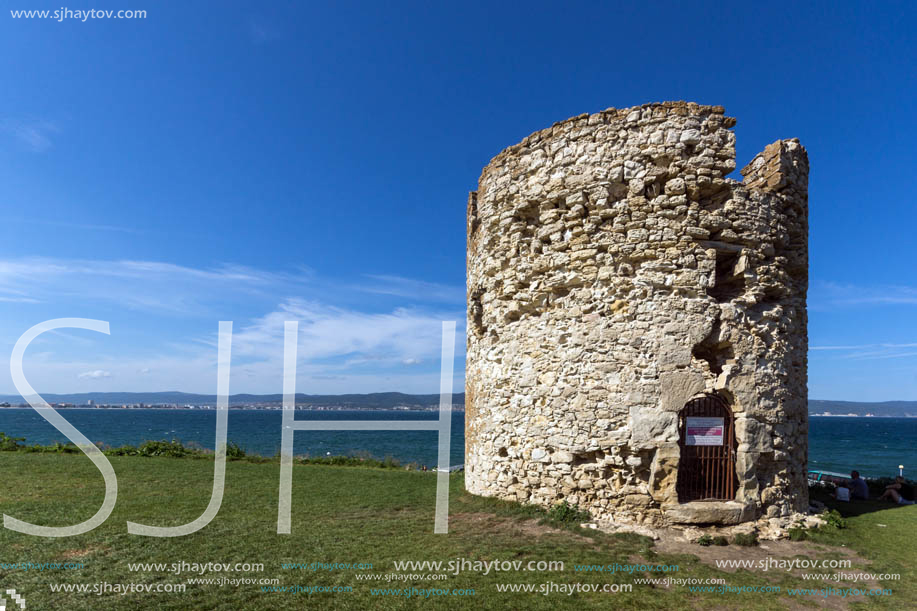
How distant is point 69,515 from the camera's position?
725 cm

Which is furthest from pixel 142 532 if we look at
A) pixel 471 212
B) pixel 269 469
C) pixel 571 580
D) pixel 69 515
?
pixel 471 212

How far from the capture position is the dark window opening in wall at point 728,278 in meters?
7.79

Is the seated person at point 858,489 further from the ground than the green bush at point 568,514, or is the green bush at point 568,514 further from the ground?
the green bush at point 568,514

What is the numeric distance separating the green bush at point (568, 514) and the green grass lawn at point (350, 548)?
178 mm

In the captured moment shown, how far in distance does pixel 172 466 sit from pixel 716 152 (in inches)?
586

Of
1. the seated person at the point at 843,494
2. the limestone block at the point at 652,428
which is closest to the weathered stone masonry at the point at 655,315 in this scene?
the limestone block at the point at 652,428

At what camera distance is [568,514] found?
297 inches

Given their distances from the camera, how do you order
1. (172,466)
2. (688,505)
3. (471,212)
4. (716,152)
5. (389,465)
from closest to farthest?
(688,505)
(716,152)
(471,212)
(172,466)
(389,465)

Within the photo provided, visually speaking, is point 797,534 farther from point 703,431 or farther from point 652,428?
point 652,428

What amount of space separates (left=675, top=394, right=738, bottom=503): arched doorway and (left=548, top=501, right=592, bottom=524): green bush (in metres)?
1.54

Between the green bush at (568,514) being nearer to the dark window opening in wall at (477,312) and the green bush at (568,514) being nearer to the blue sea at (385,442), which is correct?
the dark window opening in wall at (477,312)

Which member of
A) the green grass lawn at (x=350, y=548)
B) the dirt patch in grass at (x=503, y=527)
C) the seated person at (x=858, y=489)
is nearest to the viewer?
the green grass lawn at (x=350, y=548)

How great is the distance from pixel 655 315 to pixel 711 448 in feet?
7.66

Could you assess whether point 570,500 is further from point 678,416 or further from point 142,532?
point 142,532
